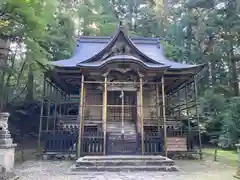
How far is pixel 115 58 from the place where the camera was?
35.2 ft

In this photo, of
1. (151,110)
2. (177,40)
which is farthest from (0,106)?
(177,40)

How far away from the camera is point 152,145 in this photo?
9.84 metres

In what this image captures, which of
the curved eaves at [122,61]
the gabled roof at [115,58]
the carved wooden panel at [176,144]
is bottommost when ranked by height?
the carved wooden panel at [176,144]

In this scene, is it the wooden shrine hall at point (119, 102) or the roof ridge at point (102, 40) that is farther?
the roof ridge at point (102, 40)

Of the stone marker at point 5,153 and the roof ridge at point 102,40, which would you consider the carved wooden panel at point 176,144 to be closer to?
the stone marker at point 5,153

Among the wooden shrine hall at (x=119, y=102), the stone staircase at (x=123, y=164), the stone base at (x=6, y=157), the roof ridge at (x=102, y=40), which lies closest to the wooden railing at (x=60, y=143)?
the wooden shrine hall at (x=119, y=102)

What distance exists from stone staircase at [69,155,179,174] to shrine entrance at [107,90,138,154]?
45.5 inches

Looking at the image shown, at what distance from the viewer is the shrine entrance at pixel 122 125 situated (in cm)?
994

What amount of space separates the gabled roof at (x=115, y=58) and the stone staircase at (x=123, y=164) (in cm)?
439

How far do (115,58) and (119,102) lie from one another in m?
4.39

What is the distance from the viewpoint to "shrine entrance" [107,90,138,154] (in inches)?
391

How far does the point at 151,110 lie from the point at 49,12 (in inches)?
312

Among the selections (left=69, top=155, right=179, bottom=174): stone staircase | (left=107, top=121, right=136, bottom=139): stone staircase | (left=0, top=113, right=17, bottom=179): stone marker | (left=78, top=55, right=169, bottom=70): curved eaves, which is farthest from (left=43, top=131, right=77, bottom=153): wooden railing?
(left=0, top=113, right=17, bottom=179): stone marker

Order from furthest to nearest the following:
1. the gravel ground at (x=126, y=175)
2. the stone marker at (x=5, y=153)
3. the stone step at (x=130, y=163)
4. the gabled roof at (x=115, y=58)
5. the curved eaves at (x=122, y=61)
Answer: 1. the gabled roof at (x=115, y=58)
2. the curved eaves at (x=122, y=61)
3. the stone step at (x=130, y=163)
4. the gravel ground at (x=126, y=175)
5. the stone marker at (x=5, y=153)
